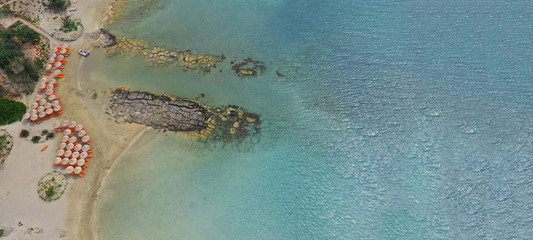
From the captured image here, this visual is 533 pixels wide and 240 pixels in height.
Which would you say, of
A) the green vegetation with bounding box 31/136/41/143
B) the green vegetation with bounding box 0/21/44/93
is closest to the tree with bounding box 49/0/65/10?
the green vegetation with bounding box 0/21/44/93

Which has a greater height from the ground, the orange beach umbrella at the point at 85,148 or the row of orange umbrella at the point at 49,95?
the row of orange umbrella at the point at 49,95

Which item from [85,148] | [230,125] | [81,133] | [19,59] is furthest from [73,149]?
[230,125]

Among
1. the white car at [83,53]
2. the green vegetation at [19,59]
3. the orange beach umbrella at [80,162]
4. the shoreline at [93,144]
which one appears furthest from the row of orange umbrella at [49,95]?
the orange beach umbrella at [80,162]

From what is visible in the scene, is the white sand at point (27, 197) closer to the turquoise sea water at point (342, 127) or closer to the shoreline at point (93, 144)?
the shoreline at point (93, 144)

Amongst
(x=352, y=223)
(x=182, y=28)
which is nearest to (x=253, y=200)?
(x=352, y=223)

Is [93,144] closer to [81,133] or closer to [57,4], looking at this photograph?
[81,133]
